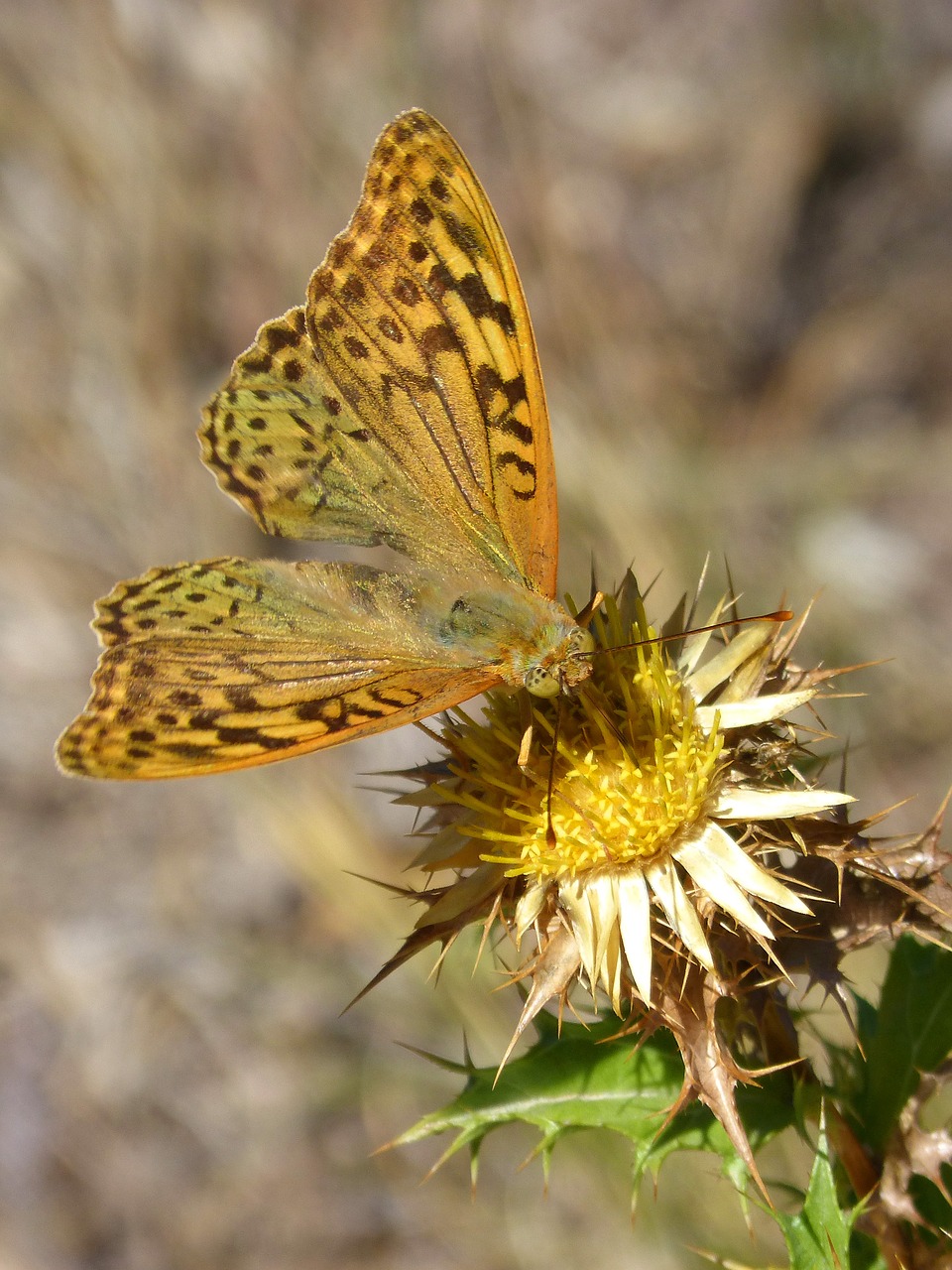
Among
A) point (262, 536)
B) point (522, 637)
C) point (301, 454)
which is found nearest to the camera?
point (522, 637)

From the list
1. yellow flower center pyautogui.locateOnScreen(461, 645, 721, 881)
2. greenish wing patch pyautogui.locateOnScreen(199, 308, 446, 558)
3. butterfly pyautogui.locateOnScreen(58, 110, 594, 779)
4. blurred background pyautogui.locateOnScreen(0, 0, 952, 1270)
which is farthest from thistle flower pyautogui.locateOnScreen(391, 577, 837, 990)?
blurred background pyautogui.locateOnScreen(0, 0, 952, 1270)

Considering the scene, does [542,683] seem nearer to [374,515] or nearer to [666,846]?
[666,846]

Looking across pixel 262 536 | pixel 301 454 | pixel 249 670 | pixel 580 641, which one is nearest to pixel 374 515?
pixel 301 454

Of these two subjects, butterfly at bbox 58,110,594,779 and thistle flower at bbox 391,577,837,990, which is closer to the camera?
thistle flower at bbox 391,577,837,990

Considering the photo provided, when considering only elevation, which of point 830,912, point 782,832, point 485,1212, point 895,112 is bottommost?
point 485,1212

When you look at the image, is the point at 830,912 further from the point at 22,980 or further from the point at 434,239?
the point at 22,980

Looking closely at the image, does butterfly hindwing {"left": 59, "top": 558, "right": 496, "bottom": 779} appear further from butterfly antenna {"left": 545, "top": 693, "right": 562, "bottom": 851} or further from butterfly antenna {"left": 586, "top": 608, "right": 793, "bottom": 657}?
butterfly antenna {"left": 586, "top": 608, "right": 793, "bottom": 657}

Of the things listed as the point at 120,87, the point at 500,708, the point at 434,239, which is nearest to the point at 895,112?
the point at 120,87
